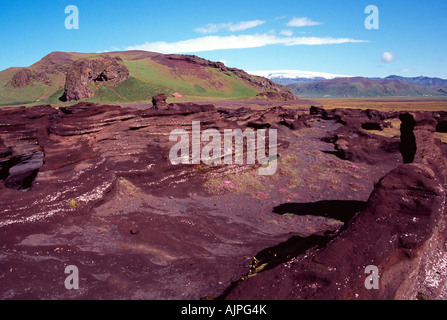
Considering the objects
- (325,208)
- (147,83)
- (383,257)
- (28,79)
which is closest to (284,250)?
(383,257)

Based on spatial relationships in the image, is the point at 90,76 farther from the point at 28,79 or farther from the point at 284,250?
the point at 284,250

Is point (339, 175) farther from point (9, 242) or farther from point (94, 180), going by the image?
point (9, 242)

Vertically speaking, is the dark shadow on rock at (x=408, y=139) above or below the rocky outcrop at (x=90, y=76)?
below

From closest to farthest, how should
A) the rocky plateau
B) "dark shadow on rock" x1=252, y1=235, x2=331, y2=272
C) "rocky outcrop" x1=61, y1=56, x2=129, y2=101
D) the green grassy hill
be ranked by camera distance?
1. the rocky plateau
2. "dark shadow on rock" x1=252, y1=235, x2=331, y2=272
3. "rocky outcrop" x1=61, y1=56, x2=129, y2=101
4. the green grassy hill

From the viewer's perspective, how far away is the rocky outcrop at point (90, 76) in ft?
238

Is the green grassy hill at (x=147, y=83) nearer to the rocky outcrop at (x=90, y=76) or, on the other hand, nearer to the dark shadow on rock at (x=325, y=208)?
the rocky outcrop at (x=90, y=76)

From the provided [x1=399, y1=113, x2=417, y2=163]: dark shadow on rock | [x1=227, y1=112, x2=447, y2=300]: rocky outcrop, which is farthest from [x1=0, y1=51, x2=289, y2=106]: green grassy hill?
[x1=227, y1=112, x2=447, y2=300]: rocky outcrop

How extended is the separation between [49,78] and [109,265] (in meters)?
105

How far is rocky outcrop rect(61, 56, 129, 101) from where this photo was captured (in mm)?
72625

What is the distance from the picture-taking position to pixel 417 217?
17.1ft

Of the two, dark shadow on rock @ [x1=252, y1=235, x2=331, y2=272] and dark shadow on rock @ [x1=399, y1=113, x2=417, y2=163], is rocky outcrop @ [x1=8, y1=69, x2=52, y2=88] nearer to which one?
dark shadow on rock @ [x1=399, y1=113, x2=417, y2=163]

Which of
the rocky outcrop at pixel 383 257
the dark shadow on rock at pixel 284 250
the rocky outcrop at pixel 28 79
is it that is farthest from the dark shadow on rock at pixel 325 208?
the rocky outcrop at pixel 28 79

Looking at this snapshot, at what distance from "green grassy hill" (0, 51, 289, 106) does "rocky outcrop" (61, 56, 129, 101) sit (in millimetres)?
1222

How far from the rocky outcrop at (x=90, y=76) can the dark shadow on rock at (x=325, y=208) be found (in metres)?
74.7
